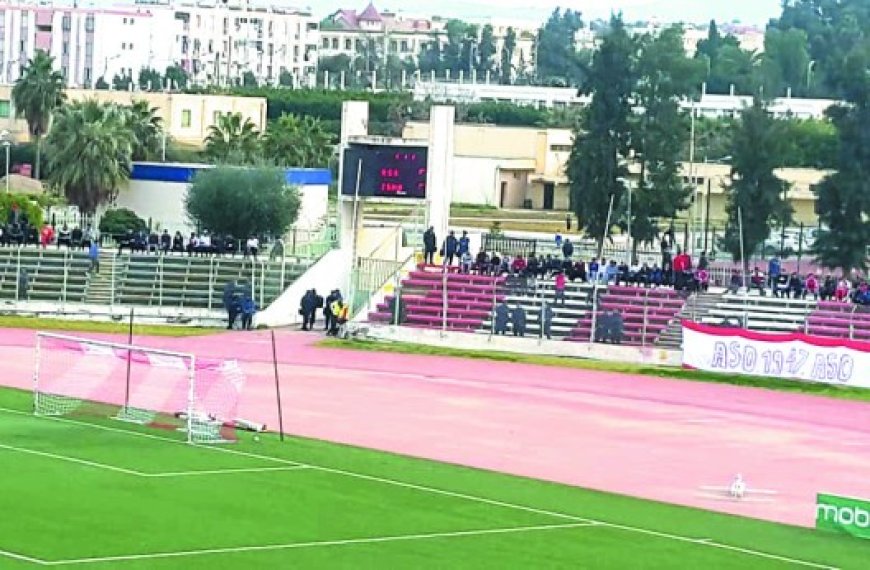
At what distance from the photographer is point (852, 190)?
231ft

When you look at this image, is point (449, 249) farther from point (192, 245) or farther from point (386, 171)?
point (192, 245)

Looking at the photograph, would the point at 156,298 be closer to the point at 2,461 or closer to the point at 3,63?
the point at 2,461

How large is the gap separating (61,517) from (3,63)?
578 feet

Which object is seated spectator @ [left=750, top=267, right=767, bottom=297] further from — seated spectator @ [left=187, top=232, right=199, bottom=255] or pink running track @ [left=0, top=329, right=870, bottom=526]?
seated spectator @ [left=187, top=232, right=199, bottom=255]

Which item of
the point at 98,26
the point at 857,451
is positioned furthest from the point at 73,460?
the point at 98,26

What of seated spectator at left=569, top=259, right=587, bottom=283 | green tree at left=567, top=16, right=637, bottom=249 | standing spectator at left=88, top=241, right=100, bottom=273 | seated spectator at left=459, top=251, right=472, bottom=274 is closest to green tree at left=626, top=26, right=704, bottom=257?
green tree at left=567, top=16, right=637, bottom=249

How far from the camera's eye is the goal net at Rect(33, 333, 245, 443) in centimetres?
3788

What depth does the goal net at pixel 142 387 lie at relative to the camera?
124ft

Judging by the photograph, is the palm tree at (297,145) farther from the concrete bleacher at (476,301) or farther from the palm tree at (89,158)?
the concrete bleacher at (476,301)

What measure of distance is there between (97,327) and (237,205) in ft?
45.2

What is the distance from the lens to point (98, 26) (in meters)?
192

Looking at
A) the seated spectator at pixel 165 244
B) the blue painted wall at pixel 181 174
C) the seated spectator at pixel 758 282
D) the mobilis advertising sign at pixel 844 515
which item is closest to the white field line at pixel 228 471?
the mobilis advertising sign at pixel 844 515

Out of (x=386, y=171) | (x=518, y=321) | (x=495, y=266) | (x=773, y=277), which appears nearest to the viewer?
(x=518, y=321)

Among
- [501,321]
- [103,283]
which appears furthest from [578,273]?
[103,283]
